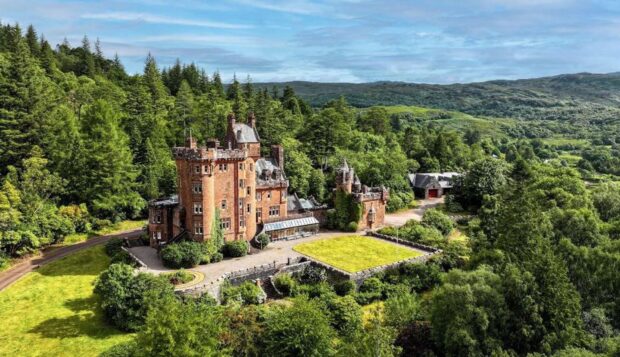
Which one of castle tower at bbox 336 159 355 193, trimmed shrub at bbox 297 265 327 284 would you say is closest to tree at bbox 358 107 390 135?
castle tower at bbox 336 159 355 193

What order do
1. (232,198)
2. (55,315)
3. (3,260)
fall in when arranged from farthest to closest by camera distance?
(232,198) < (3,260) < (55,315)

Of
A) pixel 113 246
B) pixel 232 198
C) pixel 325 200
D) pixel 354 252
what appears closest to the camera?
pixel 232 198

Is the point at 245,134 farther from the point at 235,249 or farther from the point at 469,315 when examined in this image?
the point at 469,315

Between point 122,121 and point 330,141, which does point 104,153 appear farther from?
point 330,141

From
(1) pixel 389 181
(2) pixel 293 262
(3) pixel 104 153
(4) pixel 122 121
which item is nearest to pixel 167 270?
(2) pixel 293 262

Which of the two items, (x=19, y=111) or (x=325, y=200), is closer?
(x=19, y=111)

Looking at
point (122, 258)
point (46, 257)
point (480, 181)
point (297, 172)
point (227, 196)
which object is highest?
point (297, 172)

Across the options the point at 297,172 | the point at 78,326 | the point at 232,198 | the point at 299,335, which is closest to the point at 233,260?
the point at 232,198
